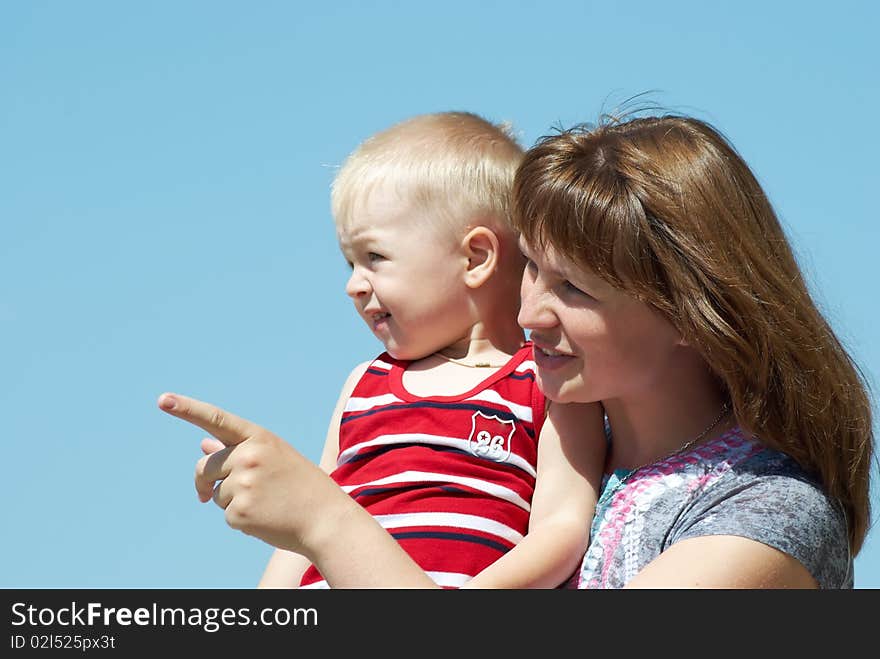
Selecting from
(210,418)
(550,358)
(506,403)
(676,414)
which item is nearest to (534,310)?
(550,358)

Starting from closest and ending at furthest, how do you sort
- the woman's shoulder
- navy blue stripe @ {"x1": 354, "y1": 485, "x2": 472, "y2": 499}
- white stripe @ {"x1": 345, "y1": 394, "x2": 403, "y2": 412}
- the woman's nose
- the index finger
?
the index finger < the woman's shoulder < the woman's nose < navy blue stripe @ {"x1": 354, "y1": 485, "x2": 472, "y2": 499} < white stripe @ {"x1": 345, "y1": 394, "x2": 403, "y2": 412}

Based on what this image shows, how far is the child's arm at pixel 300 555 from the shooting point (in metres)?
3.87

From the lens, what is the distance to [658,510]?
3.26 metres

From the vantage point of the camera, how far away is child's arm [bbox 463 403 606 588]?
3211 mm

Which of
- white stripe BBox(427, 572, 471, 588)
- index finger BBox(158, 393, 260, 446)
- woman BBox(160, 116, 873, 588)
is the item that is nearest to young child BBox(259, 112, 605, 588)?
white stripe BBox(427, 572, 471, 588)

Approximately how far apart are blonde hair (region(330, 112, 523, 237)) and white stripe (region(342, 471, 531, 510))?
2.71 ft

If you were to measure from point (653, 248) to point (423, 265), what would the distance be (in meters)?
0.91

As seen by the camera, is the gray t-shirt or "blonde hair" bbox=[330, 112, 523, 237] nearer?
the gray t-shirt

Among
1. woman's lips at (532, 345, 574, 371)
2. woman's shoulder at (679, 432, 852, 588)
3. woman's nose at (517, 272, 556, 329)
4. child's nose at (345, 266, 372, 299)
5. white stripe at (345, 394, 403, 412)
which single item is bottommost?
woman's shoulder at (679, 432, 852, 588)

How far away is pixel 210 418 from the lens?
2822mm

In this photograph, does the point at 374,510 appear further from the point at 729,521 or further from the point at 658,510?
the point at 729,521

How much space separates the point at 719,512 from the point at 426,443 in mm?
918

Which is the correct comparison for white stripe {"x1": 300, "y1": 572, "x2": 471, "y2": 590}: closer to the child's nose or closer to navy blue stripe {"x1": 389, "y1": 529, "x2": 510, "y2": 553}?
navy blue stripe {"x1": 389, "y1": 529, "x2": 510, "y2": 553}
